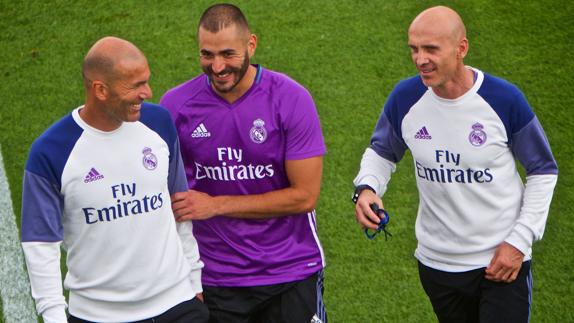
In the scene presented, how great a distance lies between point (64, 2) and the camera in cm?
905

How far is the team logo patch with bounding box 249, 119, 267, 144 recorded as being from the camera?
4.86 metres

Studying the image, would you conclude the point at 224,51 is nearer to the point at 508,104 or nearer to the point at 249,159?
the point at 249,159

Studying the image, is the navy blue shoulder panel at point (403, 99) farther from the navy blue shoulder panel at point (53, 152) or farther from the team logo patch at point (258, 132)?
the navy blue shoulder panel at point (53, 152)

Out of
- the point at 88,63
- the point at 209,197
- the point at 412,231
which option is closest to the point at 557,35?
the point at 412,231

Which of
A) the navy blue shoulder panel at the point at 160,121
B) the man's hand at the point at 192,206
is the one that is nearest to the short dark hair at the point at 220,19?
the navy blue shoulder panel at the point at 160,121

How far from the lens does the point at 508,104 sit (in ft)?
15.4

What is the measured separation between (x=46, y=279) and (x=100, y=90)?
78cm

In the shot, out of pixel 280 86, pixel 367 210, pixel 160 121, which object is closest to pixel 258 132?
pixel 280 86

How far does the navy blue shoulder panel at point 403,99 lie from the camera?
16.2 ft

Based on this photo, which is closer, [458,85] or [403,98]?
[458,85]

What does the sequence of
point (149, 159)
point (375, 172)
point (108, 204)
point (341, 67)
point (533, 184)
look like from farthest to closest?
point (341, 67) < point (375, 172) < point (533, 184) < point (149, 159) < point (108, 204)

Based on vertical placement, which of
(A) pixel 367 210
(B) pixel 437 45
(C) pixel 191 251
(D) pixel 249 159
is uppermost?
(B) pixel 437 45

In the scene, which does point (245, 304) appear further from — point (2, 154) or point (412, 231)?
point (2, 154)

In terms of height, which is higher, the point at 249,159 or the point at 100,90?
the point at 100,90
